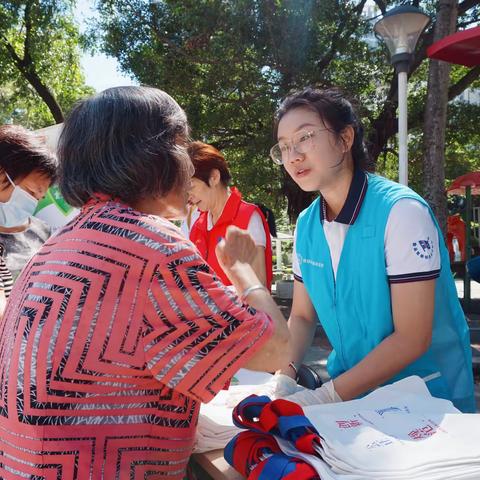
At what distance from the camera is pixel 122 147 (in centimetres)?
116

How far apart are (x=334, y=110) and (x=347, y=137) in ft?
0.34

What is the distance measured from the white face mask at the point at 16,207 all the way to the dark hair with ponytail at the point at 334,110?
1490 mm

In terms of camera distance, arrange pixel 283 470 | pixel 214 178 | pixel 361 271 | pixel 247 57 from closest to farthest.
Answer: pixel 283 470 < pixel 361 271 < pixel 214 178 < pixel 247 57

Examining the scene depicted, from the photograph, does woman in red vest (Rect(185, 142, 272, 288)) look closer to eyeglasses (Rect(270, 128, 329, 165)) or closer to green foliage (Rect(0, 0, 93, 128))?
eyeglasses (Rect(270, 128, 329, 165))

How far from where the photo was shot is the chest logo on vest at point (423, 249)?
1.53 m

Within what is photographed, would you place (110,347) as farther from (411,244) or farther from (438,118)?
(438,118)

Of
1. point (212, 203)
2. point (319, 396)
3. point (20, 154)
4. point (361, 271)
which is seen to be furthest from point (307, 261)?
point (20, 154)

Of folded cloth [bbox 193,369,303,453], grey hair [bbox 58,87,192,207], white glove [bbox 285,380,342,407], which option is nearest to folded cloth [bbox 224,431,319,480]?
folded cloth [bbox 193,369,303,453]

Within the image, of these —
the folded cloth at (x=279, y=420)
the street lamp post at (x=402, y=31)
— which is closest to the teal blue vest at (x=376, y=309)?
the folded cloth at (x=279, y=420)

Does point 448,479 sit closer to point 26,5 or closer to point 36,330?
point 36,330

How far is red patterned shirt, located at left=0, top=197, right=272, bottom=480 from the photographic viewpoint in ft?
3.39

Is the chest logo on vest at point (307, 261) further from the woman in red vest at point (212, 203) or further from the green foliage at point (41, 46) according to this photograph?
the green foliage at point (41, 46)

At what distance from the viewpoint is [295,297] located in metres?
2.02

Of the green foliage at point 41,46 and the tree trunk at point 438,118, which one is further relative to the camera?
the green foliage at point 41,46
